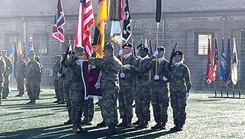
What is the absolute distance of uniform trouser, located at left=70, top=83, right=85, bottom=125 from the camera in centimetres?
1031

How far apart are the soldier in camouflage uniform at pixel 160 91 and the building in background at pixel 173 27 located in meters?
18.6

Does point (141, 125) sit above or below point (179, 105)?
below

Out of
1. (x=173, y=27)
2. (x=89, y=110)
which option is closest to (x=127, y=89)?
(x=89, y=110)

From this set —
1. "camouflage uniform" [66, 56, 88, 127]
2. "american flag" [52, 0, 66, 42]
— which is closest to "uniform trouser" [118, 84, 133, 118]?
"camouflage uniform" [66, 56, 88, 127]

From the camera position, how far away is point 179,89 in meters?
11.1

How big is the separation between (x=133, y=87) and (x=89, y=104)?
117 cm

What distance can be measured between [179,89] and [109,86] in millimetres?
1821

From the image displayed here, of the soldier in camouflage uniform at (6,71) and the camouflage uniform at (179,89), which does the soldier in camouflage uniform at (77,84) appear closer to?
the camouflage uniform at (179,89)

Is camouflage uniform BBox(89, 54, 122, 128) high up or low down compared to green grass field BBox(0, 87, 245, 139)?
up

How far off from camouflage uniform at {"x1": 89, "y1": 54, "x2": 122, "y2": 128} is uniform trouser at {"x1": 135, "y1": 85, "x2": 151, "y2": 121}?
120 centimetres

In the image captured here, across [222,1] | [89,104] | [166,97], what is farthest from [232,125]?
[222,1]

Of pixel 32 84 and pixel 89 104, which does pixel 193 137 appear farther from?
pixel 32 84

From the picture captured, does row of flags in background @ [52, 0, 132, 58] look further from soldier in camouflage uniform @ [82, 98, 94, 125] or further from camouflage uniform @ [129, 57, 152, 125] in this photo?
soldier in camouflage uniform @ [82, 98, 94, 125]

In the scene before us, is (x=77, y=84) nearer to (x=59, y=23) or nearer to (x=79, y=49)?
(x=79, y=49)
